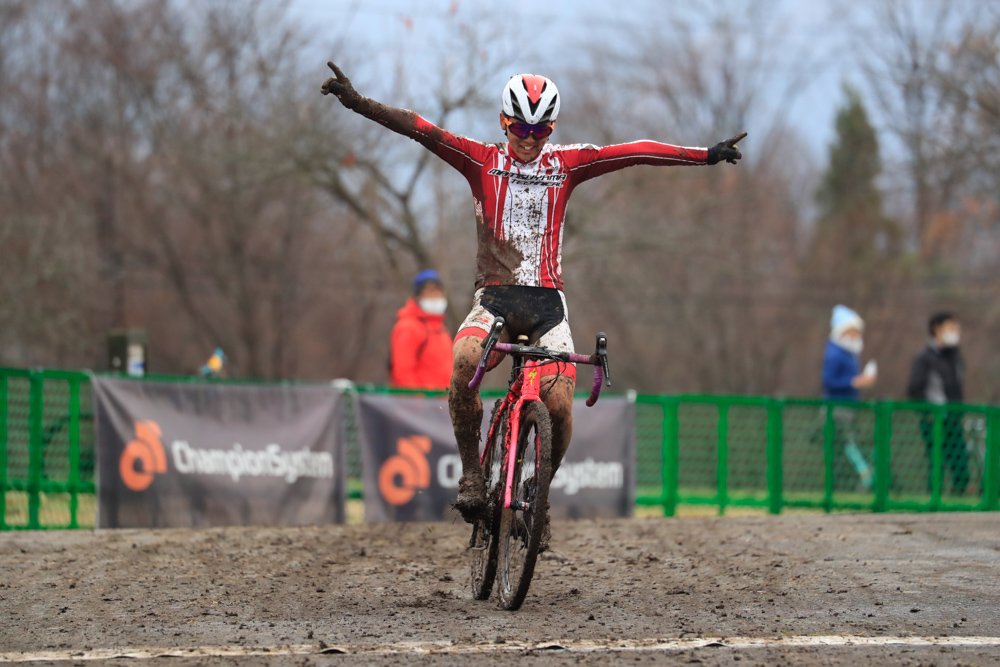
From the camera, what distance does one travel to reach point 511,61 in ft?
80.7

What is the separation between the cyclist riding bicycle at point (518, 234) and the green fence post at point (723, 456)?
6.80 meters

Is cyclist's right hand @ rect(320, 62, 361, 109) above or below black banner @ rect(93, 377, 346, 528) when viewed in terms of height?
above

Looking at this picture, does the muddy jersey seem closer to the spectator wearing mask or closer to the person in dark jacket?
the spectator wearing mask

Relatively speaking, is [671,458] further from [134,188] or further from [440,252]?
[134,188]

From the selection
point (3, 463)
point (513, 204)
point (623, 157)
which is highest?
point (623, 157)

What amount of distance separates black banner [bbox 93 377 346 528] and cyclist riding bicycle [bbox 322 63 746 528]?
4.95 m

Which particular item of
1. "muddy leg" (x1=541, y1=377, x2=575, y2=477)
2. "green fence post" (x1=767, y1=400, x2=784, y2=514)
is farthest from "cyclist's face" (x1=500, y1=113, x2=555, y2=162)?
"green fence post" (x1=767, y1=400, x2=784, y2=514)

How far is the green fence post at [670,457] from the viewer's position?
12.3m

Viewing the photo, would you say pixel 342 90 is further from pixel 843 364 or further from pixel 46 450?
pixel 843 364

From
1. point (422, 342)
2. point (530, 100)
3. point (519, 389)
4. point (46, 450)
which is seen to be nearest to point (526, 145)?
point (530, 100)

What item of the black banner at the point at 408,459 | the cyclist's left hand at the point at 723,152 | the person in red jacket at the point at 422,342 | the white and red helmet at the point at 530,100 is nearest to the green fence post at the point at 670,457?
the black banner at the point at 408,459

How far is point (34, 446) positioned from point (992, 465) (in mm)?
9529

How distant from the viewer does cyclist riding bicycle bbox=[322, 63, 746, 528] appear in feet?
19.8

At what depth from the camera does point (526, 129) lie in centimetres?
608
